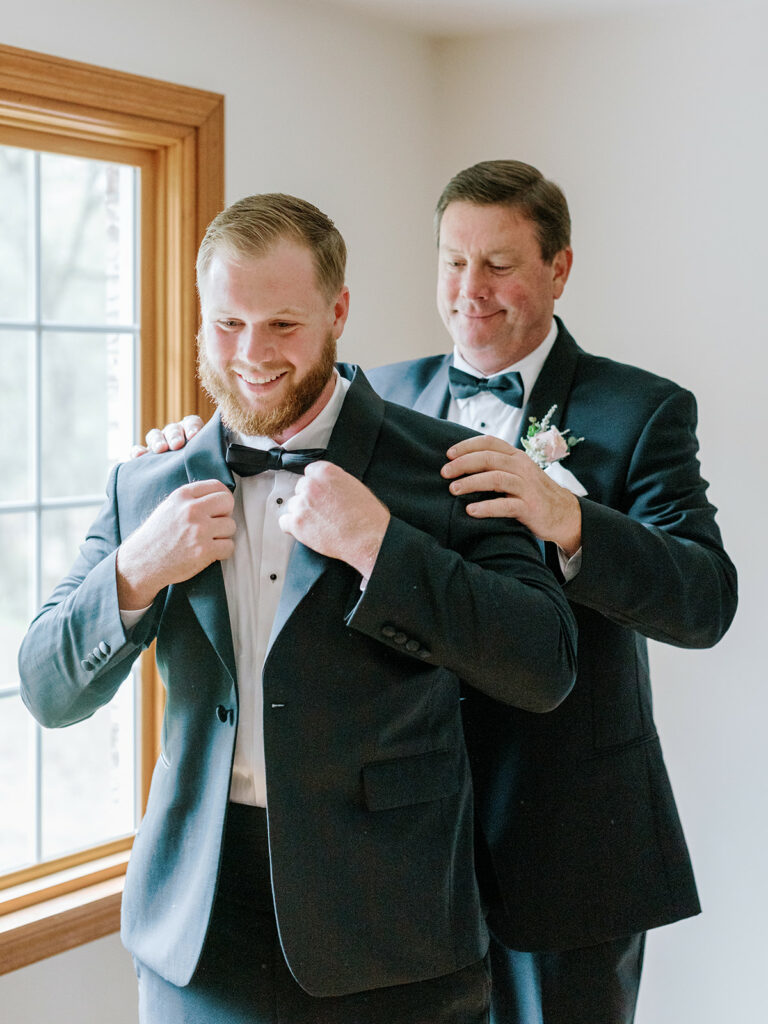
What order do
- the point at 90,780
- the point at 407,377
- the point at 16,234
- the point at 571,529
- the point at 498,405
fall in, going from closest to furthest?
the point at 571,529 → the point at 498,405 → the point at 407,377 → the point at 16,234 → the point at 90,780

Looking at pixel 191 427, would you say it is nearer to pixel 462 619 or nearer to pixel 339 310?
pixel 339 310

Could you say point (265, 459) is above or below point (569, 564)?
above

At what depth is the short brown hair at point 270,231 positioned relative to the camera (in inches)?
60.9

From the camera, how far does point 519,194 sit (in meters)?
2.15

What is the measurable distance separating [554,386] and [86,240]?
4.72 ft

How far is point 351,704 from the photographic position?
150cm

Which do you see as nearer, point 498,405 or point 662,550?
point 662,550

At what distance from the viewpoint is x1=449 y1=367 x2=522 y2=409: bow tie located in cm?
215

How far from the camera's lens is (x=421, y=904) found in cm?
152

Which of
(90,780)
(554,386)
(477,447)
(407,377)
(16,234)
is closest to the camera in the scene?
(477,447)

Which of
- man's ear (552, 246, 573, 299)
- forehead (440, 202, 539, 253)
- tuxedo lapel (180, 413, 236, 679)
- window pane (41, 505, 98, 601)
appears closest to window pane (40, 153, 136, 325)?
window pane (41, 505, 98, 601)

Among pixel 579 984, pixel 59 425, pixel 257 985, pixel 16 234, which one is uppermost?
pixel 16 234

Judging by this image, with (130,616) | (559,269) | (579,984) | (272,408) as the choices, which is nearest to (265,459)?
(272,408)

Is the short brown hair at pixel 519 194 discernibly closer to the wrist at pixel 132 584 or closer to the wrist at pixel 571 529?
the wrist at pixel 571 529
